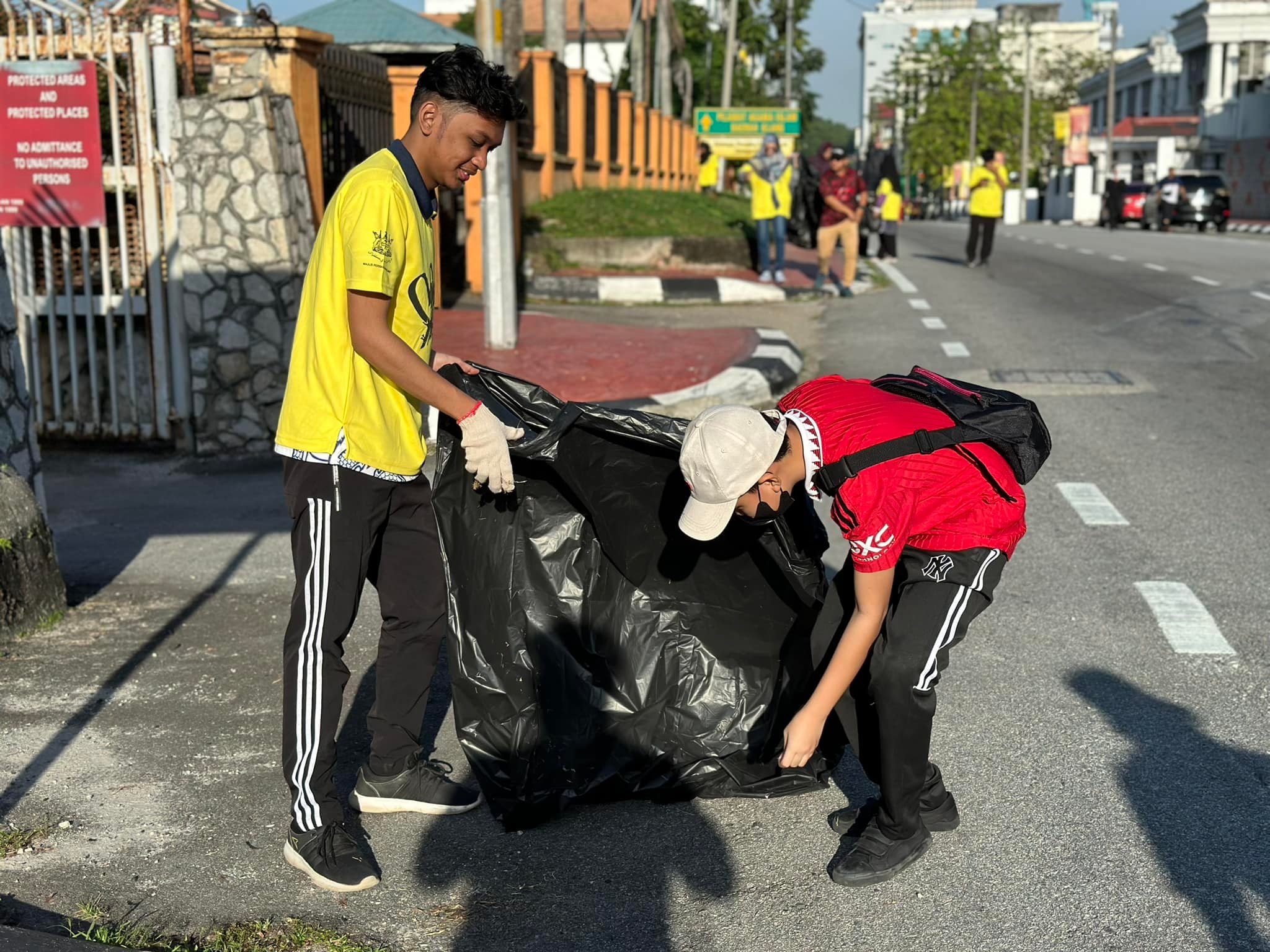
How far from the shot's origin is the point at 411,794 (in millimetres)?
3562

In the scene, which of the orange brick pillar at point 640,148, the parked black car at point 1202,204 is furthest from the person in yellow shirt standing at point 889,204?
the parked black car at point 1202,204

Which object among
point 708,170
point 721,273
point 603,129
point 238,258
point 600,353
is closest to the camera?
point 238,258

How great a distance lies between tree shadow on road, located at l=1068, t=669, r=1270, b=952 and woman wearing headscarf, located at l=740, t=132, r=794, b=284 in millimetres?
13002

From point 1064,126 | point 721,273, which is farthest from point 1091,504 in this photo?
point 1064,126

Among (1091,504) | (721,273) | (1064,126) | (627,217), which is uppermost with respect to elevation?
(1064,126)

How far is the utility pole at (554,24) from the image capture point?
2369cm

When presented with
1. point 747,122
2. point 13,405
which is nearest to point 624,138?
point 747,122

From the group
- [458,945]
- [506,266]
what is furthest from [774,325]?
[458,945]

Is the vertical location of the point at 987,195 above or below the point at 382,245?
above

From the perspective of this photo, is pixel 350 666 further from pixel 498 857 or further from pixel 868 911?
pixel 868 911

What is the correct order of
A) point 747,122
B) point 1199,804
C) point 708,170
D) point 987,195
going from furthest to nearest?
point 747,122
point 708,170
point 987,195
point 1199,804

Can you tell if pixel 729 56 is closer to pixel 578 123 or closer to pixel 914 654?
pixel 578 123

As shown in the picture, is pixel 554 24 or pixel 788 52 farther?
pixel 788 52

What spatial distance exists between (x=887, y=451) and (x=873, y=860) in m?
0.99
